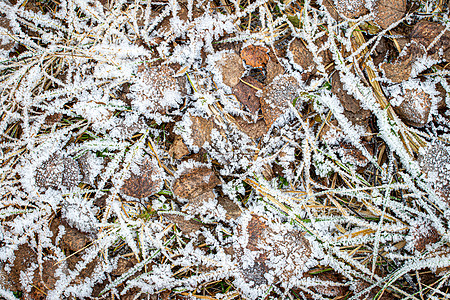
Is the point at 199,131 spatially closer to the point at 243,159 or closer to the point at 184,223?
the point at 243,159

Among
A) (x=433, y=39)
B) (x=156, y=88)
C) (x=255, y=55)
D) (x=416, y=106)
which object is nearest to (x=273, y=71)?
(x=255, y=55)

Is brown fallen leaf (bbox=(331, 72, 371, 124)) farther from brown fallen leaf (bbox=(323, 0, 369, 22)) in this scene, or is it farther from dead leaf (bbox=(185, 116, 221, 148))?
dead leaf (bbox=(185, 116, 221, 148))

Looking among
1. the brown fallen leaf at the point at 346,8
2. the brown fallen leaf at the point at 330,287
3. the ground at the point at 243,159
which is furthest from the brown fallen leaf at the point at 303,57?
the brown fallen leaf at the point at 330,287

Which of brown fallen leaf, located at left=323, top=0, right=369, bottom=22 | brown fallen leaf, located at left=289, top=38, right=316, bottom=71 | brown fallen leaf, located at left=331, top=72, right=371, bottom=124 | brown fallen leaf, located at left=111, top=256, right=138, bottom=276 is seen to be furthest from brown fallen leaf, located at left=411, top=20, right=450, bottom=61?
brown fallen leaf, located at left=111, top=256, right=138, bottom=276

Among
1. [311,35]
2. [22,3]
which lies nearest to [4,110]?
[22,3]

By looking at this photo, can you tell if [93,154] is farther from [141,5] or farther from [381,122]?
[381,122]

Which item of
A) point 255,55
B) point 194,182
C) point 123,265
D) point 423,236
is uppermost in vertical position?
point 255,55

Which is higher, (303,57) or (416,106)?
(303,57)
